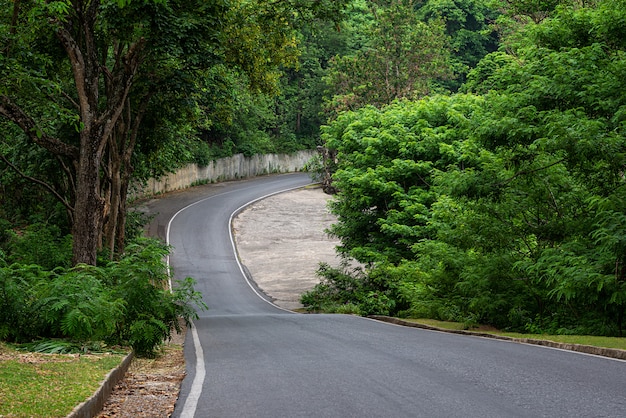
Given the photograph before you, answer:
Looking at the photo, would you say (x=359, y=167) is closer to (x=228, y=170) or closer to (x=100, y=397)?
(x=100, y=397)

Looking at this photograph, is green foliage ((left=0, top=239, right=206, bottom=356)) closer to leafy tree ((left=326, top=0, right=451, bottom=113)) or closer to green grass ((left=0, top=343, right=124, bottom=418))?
green grass ((left=0, top=343, right=124, bottom=418))

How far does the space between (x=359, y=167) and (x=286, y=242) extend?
2156cm

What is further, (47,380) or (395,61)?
(395,61)

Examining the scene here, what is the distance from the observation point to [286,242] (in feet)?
181

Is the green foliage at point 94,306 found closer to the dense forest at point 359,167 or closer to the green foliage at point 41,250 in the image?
the dense forest at point 359,167

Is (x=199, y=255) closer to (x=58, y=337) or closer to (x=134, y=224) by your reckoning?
(x=134, y=224)

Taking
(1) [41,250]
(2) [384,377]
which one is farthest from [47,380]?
(1) [41,250]

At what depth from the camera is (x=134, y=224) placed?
1430 inches

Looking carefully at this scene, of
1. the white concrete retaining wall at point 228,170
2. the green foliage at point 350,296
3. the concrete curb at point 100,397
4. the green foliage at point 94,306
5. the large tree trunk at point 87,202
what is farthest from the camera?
the white concrete retaining wall at point 228,170

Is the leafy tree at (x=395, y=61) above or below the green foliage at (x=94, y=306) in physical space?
above

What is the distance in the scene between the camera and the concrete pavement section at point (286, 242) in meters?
42.3

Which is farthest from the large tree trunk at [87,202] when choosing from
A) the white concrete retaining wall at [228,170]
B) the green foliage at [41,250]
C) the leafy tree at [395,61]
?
the white concrete retaining wall at [228,170]

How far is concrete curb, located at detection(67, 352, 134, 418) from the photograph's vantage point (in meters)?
6.58

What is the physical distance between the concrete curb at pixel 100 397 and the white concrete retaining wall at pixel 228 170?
5134cm
